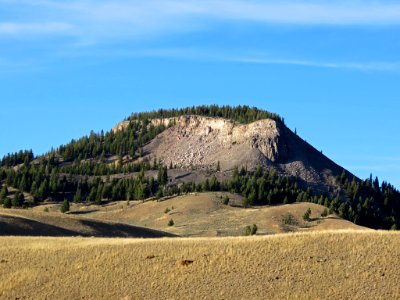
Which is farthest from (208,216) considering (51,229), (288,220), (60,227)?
(51,229)

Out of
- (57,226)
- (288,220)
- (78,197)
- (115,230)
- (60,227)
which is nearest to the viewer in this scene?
(57,226)

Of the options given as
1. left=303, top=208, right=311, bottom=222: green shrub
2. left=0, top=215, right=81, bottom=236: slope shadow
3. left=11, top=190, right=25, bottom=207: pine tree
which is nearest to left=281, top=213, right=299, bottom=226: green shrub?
left=303, top=208, right=311, bottom=222: green shrub

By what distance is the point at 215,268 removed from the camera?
41.1 meters

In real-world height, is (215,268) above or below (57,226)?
below

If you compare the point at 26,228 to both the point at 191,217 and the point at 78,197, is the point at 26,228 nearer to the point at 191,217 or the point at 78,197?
the point at 191,217

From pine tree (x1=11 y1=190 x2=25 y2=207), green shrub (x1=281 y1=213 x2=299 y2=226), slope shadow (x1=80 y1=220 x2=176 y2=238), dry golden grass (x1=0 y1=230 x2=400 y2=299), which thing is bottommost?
dry golden grass (x1=0 y1=230 x2=400 y2=299)

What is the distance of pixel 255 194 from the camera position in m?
178

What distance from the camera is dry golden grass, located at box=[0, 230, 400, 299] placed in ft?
124

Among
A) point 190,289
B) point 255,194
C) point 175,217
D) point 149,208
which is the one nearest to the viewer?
point 190,289

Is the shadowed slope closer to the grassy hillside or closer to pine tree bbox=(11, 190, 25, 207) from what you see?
the grassy hillside

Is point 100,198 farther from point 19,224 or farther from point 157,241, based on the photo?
point 157,241

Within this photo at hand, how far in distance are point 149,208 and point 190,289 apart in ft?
422

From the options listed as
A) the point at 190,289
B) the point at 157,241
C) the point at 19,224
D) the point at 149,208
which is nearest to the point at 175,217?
the point at 149,208

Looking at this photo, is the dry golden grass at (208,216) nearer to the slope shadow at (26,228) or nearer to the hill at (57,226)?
the hill at (57,226)
